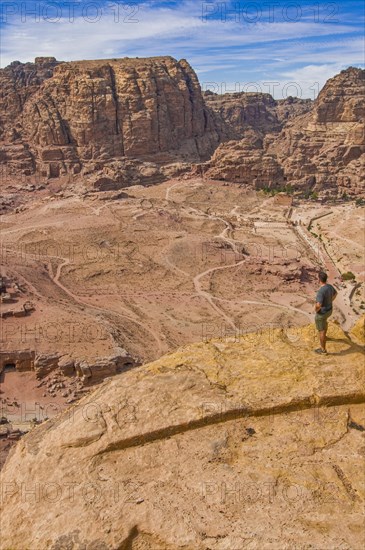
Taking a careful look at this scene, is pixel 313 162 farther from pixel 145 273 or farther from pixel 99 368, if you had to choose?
pixel 99 368

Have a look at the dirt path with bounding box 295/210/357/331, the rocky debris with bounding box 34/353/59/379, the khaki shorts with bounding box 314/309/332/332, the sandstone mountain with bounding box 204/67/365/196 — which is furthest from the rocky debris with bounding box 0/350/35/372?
the sandstone mountain with bounding box 204/67/365/196

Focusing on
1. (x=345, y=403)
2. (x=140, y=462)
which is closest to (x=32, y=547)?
(x=140, y=462)

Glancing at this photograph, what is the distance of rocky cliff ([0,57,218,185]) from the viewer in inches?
3039

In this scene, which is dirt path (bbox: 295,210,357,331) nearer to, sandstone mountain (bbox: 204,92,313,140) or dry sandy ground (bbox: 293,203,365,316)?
dry sandy ground (bbox: 293,203,365,316)

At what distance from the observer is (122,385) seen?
24.8ft

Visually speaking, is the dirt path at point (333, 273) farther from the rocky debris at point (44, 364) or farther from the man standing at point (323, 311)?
the man standing at point (323, 311)

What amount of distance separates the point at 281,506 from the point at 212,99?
140612 mm

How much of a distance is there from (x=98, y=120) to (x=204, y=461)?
78.9 metres

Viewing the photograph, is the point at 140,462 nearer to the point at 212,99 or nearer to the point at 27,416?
the point at 27,416

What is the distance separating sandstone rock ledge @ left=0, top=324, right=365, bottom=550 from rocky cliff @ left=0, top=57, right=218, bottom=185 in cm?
6692

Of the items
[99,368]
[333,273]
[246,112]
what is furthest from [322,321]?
[246,112]

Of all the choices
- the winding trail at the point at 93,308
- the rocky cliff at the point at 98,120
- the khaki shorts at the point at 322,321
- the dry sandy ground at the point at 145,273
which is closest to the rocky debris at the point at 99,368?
the dry sandy ground at the point at 145,273

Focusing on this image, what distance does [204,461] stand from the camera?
6227mm

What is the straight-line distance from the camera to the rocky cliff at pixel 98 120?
253 feet
